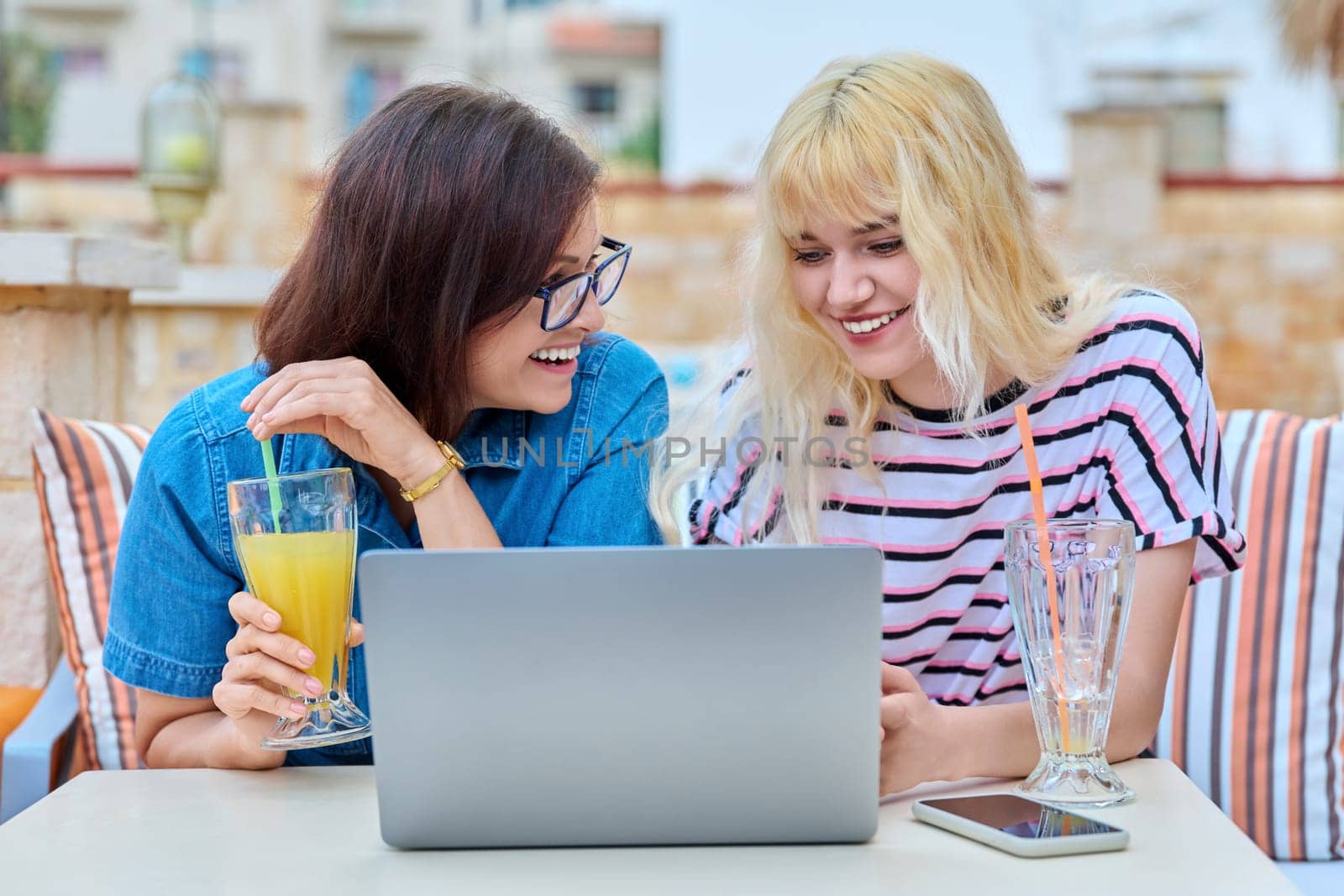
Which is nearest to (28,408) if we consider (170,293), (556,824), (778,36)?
(556,824)

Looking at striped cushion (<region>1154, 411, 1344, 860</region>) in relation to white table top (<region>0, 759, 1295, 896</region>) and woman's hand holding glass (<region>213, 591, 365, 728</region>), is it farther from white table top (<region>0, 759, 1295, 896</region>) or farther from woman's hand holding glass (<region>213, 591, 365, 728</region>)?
woman's hand holding glass (<region>213, 591, 365, 728</region>)

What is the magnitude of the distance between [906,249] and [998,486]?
0.28 meters

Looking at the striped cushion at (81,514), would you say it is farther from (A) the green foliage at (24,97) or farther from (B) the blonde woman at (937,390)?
(A) the green foliage at (24,97)

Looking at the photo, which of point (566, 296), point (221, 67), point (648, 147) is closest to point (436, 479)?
point (566, 296)

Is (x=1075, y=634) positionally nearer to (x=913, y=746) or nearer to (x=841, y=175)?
(x=913, y=746)

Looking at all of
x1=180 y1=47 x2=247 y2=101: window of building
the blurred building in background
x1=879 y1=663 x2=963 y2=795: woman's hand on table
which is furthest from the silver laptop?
x1=180 y1=47 x2=247 y2=101: window of building

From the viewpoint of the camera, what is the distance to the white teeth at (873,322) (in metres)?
1.53

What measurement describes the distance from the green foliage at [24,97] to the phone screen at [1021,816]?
21.5 metres

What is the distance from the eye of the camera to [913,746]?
1140mm

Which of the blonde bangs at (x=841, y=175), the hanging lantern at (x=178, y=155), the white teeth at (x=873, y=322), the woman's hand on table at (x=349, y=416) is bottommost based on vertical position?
the woman's hand on table at (x=349, y=416)

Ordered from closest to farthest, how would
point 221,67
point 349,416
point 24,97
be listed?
point 349,416 < point 24,97 < point 221,67

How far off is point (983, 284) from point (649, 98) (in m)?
25.6

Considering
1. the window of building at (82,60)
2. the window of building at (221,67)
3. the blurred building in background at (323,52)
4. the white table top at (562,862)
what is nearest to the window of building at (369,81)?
the blurred building in background at (323,52)

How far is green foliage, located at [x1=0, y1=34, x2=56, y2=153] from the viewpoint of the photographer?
A: 2011 cm
